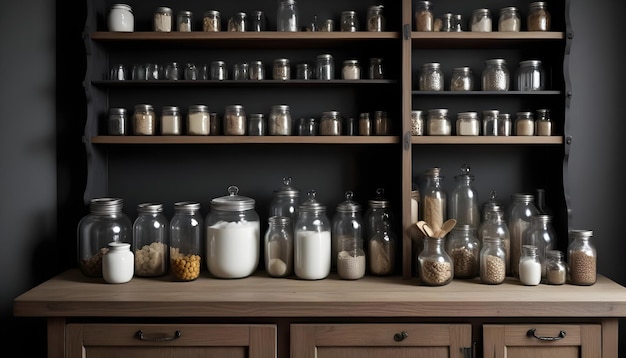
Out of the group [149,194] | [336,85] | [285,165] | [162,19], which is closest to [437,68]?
[336,85]

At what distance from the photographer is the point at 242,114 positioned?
99.3 inches

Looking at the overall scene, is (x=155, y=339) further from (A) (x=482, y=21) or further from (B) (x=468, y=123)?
(A) (x=482, y=21)

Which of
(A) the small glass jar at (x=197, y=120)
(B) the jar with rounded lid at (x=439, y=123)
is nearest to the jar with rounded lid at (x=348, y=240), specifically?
(B) the jar with rounded lid at (x=439, y=123)

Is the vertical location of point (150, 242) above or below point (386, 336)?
above

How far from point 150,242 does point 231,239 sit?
371 millimetres

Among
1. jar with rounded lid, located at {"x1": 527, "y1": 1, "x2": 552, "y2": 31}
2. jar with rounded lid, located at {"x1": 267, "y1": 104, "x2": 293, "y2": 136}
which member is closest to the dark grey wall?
jar with rounded lid, located at {"x1": 527, "y1": 1, "x2": 552, "y2": 31}

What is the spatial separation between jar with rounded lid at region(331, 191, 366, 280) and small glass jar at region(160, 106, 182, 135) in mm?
776

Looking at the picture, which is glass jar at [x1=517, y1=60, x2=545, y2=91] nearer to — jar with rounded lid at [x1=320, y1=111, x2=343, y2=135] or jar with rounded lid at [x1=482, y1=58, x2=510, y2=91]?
jar with rounded lid at [x1=482, y1=58, x2=510, y2=91]

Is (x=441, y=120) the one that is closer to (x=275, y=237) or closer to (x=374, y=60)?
(x=374, y=60)

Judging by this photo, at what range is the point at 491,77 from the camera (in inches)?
99.9

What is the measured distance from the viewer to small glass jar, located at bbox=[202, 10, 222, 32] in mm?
2535

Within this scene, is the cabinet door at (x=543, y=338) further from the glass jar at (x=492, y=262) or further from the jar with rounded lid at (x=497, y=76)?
the jar with rounded lid at (x=497, y=76)

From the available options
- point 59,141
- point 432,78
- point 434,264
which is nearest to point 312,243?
point 434,264

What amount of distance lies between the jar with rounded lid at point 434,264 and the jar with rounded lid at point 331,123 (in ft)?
1.96
